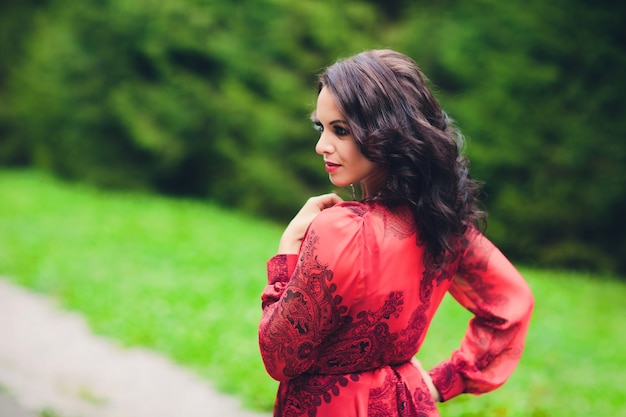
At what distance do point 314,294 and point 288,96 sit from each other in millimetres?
9535

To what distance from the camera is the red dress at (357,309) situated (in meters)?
1.64

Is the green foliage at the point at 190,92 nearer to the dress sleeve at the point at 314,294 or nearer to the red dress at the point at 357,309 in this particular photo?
→ the red dress at the point at 357,309

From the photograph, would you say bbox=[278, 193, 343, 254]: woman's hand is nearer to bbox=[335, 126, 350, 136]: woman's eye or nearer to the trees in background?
bbox=[335, 126, 350, 136]: woman's eye

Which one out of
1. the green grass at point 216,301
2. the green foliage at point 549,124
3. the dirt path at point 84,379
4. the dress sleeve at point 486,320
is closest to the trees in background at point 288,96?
the green foliage at point 549,124

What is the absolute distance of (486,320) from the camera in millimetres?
2068

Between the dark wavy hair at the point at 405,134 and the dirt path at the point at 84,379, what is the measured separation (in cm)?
291

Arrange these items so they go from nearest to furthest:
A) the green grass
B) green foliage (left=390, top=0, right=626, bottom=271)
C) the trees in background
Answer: the green grass < green foliage (left=390, top=0, right=626, bottom=271) < the trees in background

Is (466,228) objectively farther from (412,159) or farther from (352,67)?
(352,67)

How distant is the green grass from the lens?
4.84 metres

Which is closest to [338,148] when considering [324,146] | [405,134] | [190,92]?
[324,146]

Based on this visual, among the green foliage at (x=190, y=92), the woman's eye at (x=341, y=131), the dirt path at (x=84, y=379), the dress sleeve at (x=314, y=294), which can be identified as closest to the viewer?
the dress sleeve at (x=314, y=294)

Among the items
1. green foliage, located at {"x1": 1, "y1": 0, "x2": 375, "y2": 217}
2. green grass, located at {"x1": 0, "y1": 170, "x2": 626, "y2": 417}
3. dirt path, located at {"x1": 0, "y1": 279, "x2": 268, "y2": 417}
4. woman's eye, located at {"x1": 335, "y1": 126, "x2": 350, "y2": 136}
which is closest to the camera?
woman's eye, located at {"x1": 335, "y1": 126, "x2": 350, "y2": 136}

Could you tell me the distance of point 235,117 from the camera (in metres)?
11.8

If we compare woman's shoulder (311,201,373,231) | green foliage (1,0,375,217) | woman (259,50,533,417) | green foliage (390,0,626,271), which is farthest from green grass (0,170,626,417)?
woman's shoulder (311,201,373,231)
